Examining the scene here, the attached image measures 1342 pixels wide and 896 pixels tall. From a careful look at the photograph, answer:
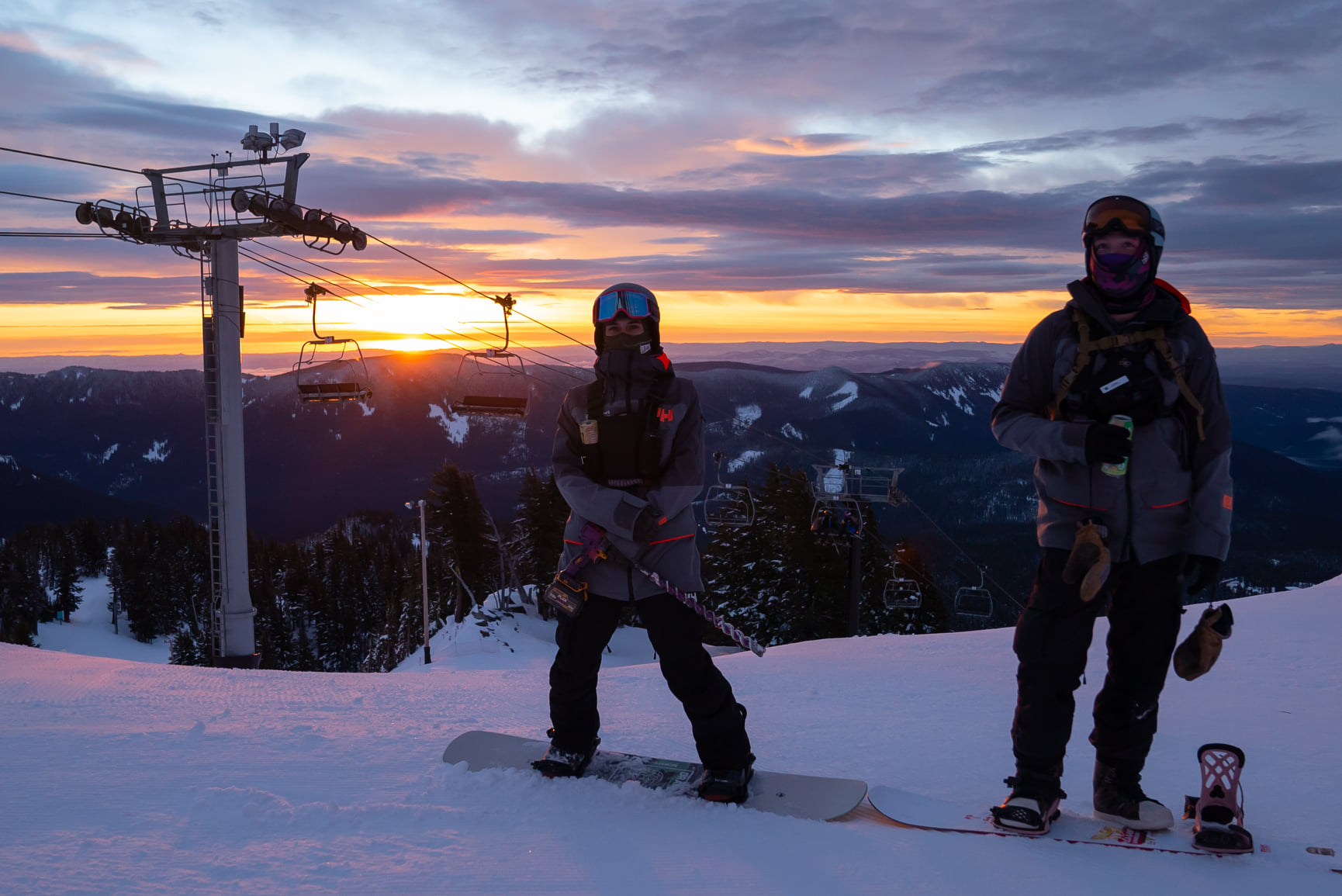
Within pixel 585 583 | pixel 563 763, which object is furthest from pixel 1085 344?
pixel 563 763

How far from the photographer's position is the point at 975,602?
64.4 ft

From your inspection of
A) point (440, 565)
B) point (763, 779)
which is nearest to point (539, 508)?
point (440, 565)

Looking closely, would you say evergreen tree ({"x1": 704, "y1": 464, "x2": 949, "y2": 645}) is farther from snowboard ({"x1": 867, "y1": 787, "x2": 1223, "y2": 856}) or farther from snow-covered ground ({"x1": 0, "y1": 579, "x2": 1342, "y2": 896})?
snowboard ({"x1": 867, "y1": 787, "x2": 1223, "y2": 856})

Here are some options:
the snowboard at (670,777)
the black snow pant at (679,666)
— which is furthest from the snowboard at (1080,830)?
the black snow pant at (679,666)

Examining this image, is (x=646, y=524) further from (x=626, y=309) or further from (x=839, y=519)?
(x=839, y=519)

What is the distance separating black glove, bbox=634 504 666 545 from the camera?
360 centimetres

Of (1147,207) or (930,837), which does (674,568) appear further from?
(1147,207)

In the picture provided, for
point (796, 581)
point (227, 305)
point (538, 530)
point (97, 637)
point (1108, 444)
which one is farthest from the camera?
point (97, 637)

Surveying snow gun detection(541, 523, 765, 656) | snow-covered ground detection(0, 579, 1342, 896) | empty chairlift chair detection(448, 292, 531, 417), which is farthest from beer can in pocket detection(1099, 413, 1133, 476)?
empty chairlift chair detection(448, 292, 531, 417)

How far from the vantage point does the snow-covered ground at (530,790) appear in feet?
9.30

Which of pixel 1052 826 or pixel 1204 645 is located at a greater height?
pixel 1204 645

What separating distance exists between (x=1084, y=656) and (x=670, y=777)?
1.77 meters

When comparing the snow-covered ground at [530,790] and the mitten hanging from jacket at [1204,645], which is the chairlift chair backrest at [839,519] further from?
the mitten hanging from jacket at [1204,645]

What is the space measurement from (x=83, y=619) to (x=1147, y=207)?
96.7 meters
